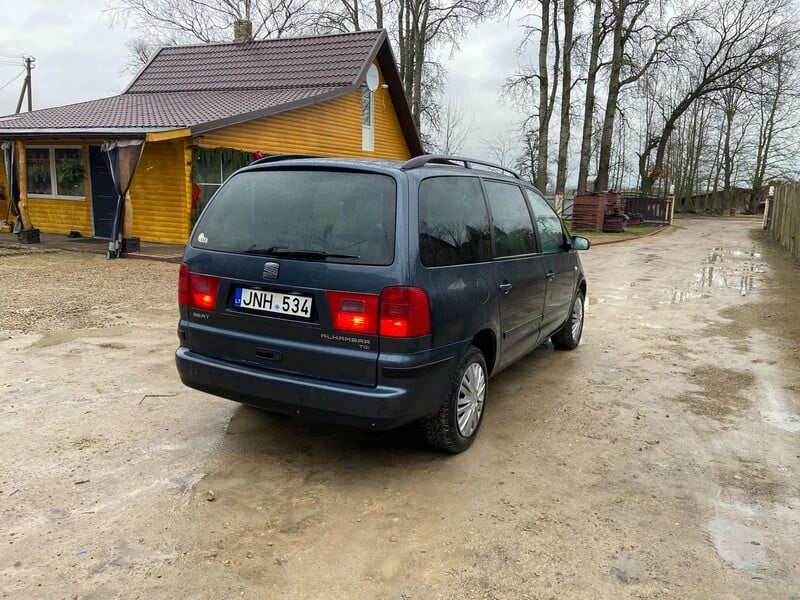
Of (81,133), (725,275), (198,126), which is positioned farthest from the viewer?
(725,275)

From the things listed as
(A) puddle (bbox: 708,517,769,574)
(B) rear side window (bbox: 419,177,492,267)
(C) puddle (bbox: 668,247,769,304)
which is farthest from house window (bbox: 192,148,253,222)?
(A) puddle (bbox: 708,517,769,574)

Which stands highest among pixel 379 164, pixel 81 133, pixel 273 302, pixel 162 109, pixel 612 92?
pixel 612 92

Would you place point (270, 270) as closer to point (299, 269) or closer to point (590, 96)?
point (299, 269)

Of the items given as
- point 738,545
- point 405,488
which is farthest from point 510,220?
point 738,545

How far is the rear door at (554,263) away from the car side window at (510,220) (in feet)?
0.76

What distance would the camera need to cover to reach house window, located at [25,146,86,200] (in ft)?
48.1

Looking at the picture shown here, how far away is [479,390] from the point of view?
3.95 meters

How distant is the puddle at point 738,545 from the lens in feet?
9.16

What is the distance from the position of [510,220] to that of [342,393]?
2095 millimetres

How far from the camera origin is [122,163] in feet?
39.5

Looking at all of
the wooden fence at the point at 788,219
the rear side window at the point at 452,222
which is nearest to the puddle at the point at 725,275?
the wooden fence at the point at 788,219

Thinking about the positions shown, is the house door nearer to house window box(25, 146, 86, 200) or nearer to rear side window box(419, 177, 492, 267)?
house window box(25, 146, 86, 200)

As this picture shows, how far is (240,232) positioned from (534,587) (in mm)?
2465

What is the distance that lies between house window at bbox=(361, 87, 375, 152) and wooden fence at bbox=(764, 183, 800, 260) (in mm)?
12375
